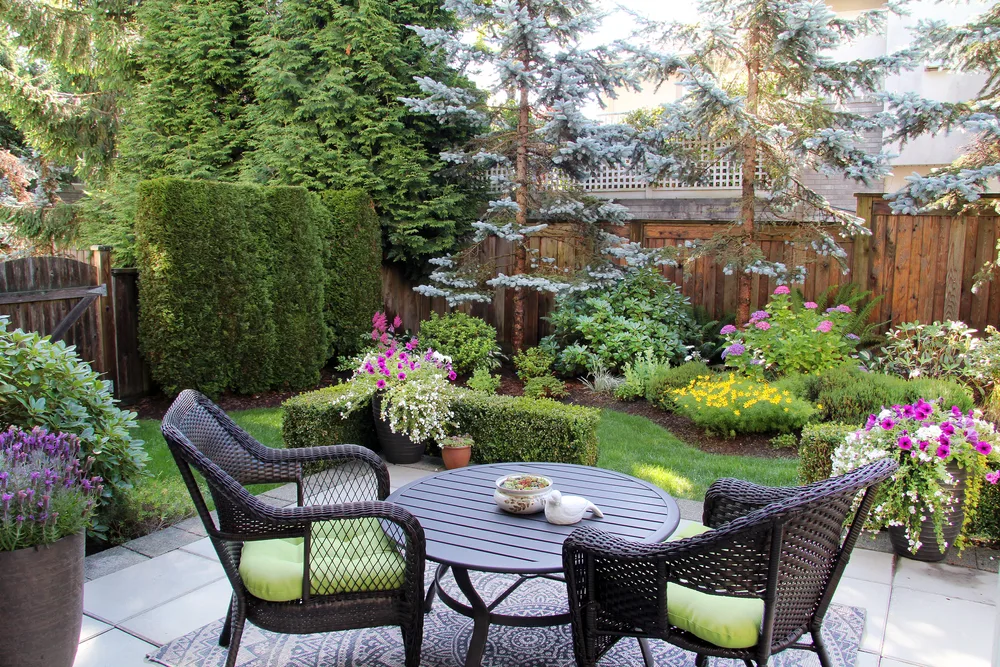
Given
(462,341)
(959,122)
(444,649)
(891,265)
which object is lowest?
(444,649)

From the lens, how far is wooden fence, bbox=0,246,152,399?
18.8 ft

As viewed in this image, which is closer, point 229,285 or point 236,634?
point 236,634

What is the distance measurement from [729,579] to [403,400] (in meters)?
3.27

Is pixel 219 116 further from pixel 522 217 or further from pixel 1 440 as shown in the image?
pixel 1 440

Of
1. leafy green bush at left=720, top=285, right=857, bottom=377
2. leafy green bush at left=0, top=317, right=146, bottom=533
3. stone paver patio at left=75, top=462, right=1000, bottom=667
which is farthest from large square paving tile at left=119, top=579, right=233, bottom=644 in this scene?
leafy green bush at left=720, top=285, right=857, bottom=377

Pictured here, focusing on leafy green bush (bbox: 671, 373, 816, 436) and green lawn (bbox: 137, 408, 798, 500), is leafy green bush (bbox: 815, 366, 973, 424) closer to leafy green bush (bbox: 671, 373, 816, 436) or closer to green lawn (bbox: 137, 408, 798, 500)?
leafy green bush (bbox: 671, 373, 816, 436)

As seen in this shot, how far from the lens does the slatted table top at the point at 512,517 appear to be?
240cm

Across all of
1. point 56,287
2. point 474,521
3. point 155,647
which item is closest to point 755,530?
point 474,521

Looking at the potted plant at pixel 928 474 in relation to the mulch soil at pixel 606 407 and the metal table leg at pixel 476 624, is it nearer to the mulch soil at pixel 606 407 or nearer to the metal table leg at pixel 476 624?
the mulch soil at pixel 606 407

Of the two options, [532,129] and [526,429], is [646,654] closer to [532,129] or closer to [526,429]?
[526,429]

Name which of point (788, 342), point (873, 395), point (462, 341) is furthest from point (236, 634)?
point (462, 341)

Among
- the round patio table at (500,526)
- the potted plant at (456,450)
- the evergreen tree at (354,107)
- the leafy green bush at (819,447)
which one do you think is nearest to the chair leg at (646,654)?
the round patio table at (500,526)

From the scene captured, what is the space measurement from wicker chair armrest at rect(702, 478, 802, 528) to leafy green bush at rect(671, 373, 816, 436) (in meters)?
3.03

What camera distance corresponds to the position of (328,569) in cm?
242
